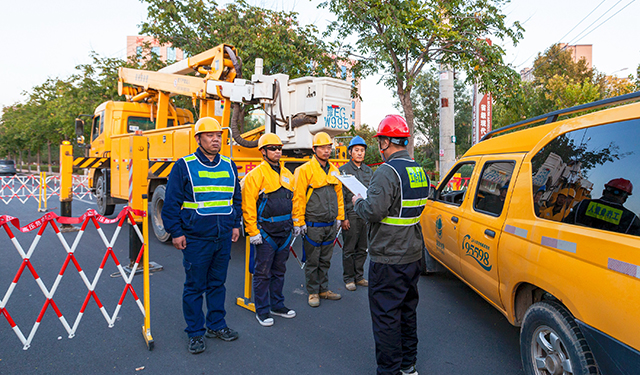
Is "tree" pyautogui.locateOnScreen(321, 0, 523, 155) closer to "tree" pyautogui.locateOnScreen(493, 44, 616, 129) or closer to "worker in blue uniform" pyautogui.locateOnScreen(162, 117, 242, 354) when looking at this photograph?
"tree" pyautogui.locateOnScreen(493, 44, 616, 129)

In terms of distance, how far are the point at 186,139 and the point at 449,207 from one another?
469 centimetres

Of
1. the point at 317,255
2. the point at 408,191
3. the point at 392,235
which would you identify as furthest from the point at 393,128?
the point at 317,255

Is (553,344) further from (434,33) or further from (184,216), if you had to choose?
(434,33)

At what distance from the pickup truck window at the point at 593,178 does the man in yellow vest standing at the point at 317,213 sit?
2.28 m

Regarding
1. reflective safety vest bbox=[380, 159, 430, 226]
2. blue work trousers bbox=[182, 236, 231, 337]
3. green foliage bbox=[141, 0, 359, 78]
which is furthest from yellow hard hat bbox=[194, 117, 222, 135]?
green foliage bbox=[141, 0, 359, 78]

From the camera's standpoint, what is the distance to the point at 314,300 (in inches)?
173

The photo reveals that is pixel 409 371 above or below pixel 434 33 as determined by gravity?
below

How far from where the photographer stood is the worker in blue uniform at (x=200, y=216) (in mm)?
3299

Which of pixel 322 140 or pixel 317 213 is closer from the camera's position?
pixel 317 213

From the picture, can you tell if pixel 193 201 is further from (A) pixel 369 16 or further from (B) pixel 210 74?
(A) pixel 369 16

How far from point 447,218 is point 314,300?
175 centimetres

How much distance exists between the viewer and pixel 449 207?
4199mm

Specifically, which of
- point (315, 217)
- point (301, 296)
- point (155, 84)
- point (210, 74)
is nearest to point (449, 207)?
point (315, 217)

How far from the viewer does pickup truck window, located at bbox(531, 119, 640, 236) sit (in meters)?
1.98
